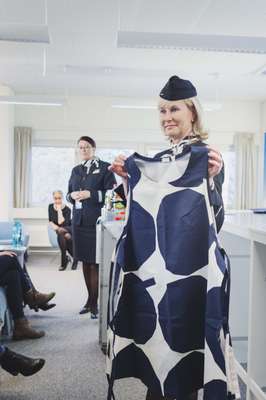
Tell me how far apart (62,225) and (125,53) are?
254cm

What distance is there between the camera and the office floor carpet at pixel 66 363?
2121 millimetres

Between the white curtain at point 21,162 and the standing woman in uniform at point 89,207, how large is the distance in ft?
12.3

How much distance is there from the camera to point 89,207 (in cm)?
331

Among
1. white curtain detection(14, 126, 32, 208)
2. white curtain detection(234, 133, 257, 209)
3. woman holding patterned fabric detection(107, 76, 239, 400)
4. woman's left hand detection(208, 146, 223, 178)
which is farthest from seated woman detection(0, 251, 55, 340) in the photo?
white curtain detection(234, 133, 257, 209)

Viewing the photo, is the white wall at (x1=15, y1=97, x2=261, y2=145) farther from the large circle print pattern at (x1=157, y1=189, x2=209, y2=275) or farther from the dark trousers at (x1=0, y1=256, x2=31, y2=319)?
the large circle print pattern at (x1=157, y1=189, x2=209, y2=275)

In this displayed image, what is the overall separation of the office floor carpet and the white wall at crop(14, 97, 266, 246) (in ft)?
11.8

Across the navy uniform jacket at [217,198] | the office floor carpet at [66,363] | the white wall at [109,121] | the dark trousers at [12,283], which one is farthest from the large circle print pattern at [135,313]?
the white wall at [109,121]

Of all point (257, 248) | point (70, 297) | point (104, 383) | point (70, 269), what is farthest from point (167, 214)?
point (70, 269)

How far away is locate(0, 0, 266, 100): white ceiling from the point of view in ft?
11.8

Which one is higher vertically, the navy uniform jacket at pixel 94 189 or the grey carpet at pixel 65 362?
the navy uniform jacket at pixel 94 189

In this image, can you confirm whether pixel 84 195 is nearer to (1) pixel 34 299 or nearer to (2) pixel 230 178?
(1) pixel 34 299

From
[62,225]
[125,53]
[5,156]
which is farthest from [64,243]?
[125,53]

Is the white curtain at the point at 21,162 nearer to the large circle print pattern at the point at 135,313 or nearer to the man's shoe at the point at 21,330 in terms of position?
the man's shoe at the point at 21,330

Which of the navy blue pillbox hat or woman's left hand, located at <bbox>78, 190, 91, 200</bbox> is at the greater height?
the navy blue pillbox hat
